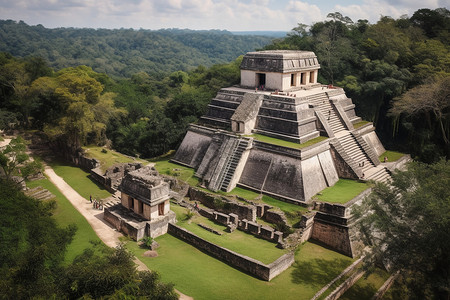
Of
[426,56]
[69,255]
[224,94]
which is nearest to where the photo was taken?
[69,255]

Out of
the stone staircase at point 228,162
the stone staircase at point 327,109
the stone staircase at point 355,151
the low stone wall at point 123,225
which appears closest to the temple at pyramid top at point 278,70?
the stone staircase at point 327,109

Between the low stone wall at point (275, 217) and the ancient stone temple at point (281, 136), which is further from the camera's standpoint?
the ancient stone temple at point (281, 136)

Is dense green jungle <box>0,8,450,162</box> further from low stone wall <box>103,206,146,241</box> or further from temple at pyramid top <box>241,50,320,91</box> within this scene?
low stone wall <box>103,206,146,241</box>

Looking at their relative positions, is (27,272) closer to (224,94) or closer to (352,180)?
(352,180)

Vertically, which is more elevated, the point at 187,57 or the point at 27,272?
the point at 187,57

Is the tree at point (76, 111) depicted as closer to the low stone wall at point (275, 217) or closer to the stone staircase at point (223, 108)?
the stone staircase at point (223, 108)

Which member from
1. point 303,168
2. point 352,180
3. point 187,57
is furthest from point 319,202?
point 187,57
